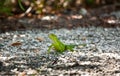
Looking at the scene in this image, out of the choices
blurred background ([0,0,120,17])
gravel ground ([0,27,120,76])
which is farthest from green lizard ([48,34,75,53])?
blurred background ([0,0,120,17])

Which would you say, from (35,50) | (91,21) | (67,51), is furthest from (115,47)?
(91,21)

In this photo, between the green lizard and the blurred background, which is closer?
the green lizard

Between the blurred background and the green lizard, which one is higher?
the green lizard

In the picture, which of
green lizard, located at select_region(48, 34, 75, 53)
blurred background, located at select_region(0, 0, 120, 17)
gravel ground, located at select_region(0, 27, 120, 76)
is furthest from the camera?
blurred background, located at select_region(0, 0, 120, 17)

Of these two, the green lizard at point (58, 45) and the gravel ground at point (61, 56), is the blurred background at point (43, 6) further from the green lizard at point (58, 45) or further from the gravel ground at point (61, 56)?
the green lizard at point (58, 45)

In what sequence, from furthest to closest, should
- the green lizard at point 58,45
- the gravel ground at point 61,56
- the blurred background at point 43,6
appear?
the blurred background at point 43,6 < the green lizard at point 58,45 < the gravel ground at point 61,56

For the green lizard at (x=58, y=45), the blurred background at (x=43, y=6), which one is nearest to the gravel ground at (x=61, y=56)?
the green lizard at (x=58, y=45)

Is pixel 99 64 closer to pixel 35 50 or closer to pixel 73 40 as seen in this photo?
pixel 35 50

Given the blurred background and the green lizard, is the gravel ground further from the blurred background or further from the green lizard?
the blurred background
